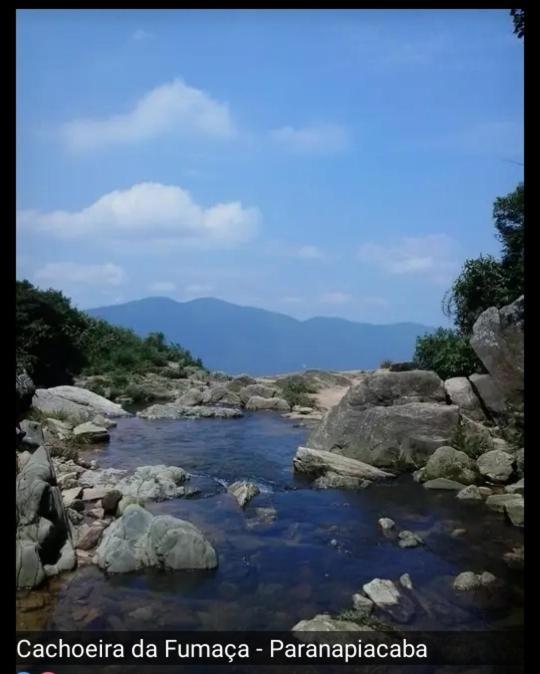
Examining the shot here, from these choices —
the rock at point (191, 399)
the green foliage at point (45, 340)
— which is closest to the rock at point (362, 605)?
the rock at point (191, 399)

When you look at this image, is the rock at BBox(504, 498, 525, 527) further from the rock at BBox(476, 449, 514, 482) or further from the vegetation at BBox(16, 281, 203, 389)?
the vegetation at BBox(16, 281, 203, 389)

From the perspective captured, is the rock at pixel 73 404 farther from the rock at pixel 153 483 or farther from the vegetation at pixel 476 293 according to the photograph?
the vegetation at pixel 476 293

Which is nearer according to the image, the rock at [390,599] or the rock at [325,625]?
the rock at [325,625]

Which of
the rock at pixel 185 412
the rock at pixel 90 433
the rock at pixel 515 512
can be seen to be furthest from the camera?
the rock at pixel 185 412

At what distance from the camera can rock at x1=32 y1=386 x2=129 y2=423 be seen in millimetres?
15125

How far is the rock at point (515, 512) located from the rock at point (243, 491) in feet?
12.2

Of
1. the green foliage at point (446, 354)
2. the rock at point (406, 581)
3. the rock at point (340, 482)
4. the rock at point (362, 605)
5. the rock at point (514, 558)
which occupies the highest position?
the green foliage at point (446, 354)

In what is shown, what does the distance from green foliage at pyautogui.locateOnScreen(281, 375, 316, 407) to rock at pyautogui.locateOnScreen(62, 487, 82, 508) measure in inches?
485

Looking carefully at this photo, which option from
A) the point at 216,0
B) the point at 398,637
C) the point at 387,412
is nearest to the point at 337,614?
the point at 398,637

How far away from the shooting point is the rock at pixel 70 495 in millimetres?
7965

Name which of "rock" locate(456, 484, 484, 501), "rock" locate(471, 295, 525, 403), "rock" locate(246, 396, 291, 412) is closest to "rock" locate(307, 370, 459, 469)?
"rock" locate(471, 295, 525, 403)

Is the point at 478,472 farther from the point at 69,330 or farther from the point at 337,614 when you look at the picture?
the point at 69,330

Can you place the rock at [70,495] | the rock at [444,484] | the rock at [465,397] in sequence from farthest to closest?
the rock at [465,397] < the rock at [444,484] < the rock at [70,495]

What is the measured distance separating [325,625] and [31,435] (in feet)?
17.4
